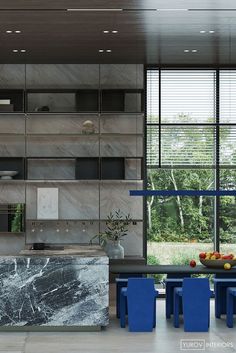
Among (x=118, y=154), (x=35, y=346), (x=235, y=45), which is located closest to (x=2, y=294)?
(x=35, y=346)

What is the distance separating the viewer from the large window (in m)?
11.6

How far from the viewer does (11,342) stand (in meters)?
8.30

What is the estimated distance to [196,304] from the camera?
8945 mm

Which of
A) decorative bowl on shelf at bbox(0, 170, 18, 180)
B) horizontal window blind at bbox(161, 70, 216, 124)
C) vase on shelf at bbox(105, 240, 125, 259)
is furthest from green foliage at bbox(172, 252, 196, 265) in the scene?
decorative bowl on shelf at bbox(0, 170, 18, 180)

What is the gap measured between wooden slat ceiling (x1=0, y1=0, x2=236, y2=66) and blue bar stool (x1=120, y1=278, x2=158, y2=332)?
104 inches

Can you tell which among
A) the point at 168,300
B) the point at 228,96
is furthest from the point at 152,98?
the point at 168,300

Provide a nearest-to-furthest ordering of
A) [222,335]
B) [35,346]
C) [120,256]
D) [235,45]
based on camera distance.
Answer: [35,346] < [222,335] < [235,45] < [120,256]

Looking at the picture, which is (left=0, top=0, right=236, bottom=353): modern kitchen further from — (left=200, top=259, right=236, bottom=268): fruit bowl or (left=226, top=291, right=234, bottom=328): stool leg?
(left=226, top=291, right=234, bottom=328): stool leg

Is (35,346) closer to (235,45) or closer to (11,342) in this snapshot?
(11,342)

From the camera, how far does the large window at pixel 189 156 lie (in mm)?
11570

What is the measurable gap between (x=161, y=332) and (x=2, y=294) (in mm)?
1691

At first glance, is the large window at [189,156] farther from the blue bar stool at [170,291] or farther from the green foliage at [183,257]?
the blue bar stool at [170,291]

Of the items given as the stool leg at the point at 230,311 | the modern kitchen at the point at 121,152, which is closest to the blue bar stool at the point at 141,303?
the stool leg at the point at 230,311

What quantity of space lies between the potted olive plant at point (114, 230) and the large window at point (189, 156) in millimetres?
467
